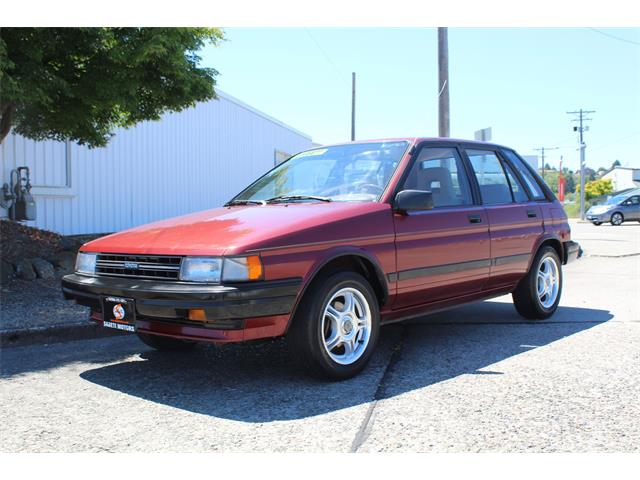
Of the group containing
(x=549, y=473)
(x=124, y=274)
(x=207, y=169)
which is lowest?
(x=549, y=473)

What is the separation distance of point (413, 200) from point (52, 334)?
356 centimetres

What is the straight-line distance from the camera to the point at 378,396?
3846 mm

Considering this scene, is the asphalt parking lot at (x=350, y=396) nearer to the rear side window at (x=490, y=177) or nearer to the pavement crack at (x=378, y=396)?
the pavement crack at (x=378, y=396)

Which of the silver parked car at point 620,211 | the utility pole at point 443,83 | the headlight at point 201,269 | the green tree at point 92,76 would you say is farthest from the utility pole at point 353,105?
the headlight at point 201,269

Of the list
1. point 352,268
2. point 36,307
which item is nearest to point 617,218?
point 36,307

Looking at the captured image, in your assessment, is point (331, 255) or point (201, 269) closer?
point (201, 269)

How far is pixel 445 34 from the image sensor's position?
517 inches

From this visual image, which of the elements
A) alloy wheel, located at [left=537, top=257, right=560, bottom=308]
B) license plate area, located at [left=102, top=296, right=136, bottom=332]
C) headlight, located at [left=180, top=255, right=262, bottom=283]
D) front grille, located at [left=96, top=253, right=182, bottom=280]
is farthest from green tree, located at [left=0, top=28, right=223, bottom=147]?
alloy wheel, located at [left=537, top=257, right=560, bottom=308]

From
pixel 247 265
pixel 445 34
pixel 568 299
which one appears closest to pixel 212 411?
pixel 247 265

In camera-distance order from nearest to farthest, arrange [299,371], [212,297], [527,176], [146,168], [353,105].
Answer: [212,297], [299,371], [527,176], [146,168], [353,105]

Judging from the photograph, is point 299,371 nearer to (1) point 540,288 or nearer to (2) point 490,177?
(2) point 490,177

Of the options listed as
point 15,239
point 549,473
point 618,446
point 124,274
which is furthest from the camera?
point 15,239

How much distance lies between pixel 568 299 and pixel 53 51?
22.5ft

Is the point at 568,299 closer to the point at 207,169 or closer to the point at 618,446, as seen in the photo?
the point at 618,446
